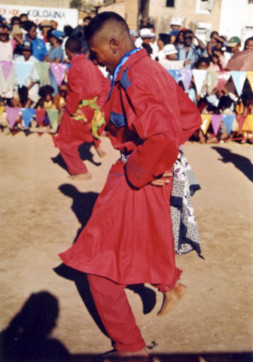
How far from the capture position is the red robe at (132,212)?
2.37m

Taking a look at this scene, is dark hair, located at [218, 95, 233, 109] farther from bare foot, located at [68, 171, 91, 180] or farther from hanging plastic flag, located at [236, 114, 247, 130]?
bare foot, located at [68, 171, 91, 180]

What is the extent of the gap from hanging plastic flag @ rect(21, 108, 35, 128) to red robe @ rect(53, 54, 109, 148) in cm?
297

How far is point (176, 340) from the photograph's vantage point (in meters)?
2.90

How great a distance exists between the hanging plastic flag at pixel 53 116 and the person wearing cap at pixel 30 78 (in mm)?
633

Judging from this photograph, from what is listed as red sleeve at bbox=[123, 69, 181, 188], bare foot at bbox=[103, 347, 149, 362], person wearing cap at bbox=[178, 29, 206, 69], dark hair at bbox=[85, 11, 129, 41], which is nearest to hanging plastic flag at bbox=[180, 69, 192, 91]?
person wearing cap at bbox=[178, 29, 206, 69]

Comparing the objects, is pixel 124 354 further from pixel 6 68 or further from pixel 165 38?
pixel 165 38

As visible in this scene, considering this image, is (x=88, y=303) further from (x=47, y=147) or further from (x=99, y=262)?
(x=47, y=147)

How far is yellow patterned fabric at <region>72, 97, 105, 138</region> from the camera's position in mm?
6125

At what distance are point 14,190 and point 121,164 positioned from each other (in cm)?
331

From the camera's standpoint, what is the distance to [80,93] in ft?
19.4

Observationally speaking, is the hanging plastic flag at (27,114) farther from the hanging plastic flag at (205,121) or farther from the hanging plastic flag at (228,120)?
the hanging plastic flag at (228,120)

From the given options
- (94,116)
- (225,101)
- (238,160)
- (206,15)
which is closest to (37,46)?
(225,101)

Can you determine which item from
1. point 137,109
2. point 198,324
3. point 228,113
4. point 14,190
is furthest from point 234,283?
point 228,113

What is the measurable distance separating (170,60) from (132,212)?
753 cm
